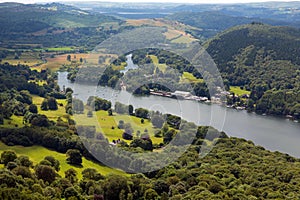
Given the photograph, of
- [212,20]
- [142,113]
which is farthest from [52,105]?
[212,20]

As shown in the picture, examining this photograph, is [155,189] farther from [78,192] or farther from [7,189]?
[7,189]

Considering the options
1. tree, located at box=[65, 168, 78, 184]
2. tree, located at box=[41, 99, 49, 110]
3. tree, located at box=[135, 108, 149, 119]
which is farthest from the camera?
tree, located at box=[41, 99, 49, 110]

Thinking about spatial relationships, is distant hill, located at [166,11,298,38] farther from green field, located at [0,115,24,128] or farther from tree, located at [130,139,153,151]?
tree, located at [130,139,153,151]

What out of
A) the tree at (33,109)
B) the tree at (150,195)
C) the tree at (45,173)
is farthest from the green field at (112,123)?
the tree at (150,195)

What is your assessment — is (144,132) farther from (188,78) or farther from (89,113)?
(188,78)

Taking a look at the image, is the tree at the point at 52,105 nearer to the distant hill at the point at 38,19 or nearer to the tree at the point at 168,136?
the tree at the point at 168,136

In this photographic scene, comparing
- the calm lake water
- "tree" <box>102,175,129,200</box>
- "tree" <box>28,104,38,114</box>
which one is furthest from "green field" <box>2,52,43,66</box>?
"tree" <box>102,175,129,200</box>
